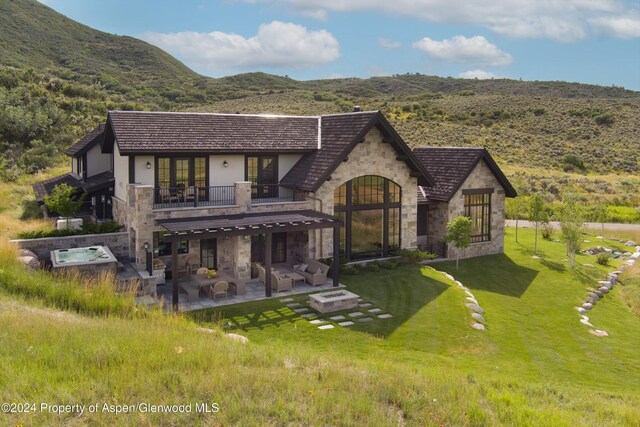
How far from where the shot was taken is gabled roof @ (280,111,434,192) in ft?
69.3

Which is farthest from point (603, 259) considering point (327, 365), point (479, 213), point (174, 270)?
point (327, 365)

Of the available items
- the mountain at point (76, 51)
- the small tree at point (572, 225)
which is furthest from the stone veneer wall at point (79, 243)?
the mountain at point (76, 51)

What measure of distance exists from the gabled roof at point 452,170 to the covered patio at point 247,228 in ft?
23.2

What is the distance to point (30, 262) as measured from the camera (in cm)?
1638

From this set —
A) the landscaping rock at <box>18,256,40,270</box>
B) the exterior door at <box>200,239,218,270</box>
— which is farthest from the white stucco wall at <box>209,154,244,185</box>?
the landscaping rock at <box>18,256,40,270</box>

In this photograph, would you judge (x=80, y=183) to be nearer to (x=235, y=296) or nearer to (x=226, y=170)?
(x=226, y=170)

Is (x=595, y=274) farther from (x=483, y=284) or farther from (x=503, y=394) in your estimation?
(x=503, y=394)

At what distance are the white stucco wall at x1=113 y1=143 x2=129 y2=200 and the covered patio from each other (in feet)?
11.4

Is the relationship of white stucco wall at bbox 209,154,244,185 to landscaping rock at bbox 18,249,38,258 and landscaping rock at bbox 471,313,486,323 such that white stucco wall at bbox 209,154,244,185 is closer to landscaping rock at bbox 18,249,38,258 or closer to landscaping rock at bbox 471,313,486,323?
landscaping rock at bbox 18,249,38,258

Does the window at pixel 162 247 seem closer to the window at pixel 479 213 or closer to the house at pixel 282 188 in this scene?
the house at pixel 282 188

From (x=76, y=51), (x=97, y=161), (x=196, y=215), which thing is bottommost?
(x=196, y=215)

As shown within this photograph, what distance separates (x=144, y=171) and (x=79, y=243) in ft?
12.1

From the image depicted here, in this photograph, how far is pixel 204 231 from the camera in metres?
17.2

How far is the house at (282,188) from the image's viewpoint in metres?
19.3
